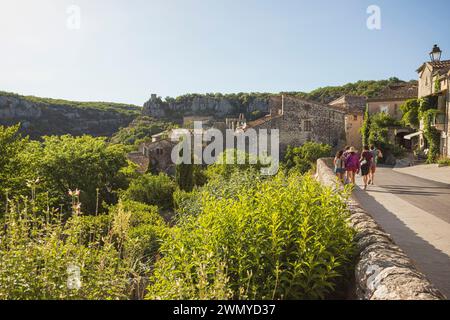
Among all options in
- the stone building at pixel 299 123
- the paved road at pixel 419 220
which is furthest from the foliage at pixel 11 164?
the stone building at pixel 299 123

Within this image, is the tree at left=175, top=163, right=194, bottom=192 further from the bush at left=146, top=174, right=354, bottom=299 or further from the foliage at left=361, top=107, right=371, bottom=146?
the foliage at left=361, top=107, right=371, bottom=146

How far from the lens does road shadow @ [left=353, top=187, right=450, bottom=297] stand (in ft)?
15.1

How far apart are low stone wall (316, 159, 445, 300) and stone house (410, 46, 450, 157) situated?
91.2 feet

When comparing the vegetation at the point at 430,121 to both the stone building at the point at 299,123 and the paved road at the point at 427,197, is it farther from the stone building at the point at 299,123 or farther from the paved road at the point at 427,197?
the paved road at the point at 427,197

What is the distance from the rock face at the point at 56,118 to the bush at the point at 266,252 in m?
68.7

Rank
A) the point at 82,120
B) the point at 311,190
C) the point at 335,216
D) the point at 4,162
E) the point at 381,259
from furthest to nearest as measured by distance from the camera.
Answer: the point at 82,120 < the point at 4,162 < the point at 311,190 < the point at 335,216 < the point at 381,259

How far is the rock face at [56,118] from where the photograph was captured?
73.4 metres

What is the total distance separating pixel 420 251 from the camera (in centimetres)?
574

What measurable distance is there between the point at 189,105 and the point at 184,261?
110 meters

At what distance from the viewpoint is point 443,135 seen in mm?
29312

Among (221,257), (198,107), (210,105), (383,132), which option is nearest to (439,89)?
(383,132)

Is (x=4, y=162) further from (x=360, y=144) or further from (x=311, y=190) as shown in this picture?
(x=360, y=144)

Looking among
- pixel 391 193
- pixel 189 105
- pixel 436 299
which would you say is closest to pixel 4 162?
pixel 391 193

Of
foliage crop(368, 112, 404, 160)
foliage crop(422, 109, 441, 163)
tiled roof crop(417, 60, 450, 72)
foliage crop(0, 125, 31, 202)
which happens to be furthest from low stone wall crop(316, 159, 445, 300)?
foliage crop(368, 112, 404, 160)
